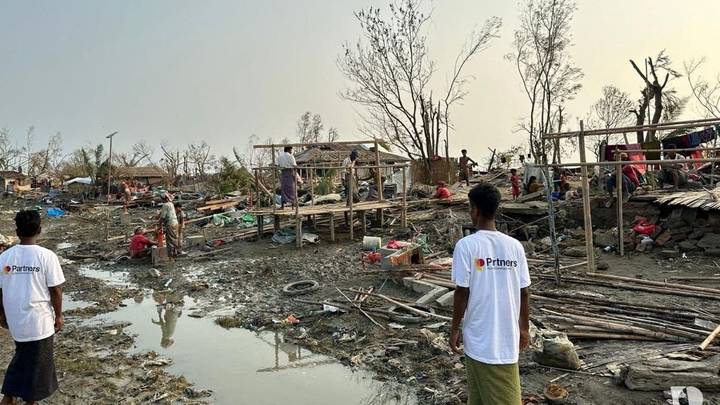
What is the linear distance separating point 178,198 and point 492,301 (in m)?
27.9

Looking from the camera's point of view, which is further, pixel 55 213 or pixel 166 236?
pixel 55 213

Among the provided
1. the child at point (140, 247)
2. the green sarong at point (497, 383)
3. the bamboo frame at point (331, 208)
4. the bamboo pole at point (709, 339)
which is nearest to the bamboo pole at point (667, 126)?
the bamboo pole at point (709, 339)

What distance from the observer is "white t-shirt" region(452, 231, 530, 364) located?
2.95 metres

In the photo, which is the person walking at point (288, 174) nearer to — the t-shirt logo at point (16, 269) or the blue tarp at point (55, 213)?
the t-shirt logo at point (16, 269)

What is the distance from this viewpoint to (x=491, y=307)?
2.96 metres

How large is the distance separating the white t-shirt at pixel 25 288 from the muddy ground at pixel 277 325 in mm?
1561

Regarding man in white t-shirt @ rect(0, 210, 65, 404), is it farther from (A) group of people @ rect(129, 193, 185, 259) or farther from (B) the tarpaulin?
(B) the tarpaulin

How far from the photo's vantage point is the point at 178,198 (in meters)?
28.7

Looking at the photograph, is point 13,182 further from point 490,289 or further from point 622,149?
point 490,289

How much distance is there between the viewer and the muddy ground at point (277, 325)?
505 centimetres

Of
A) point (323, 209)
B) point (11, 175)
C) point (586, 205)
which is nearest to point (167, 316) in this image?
point (323, 209)

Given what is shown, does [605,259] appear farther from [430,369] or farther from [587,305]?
[430,369]

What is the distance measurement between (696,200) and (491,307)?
30.1 ft

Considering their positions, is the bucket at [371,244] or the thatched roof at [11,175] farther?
the thatched roof at [11,175]
